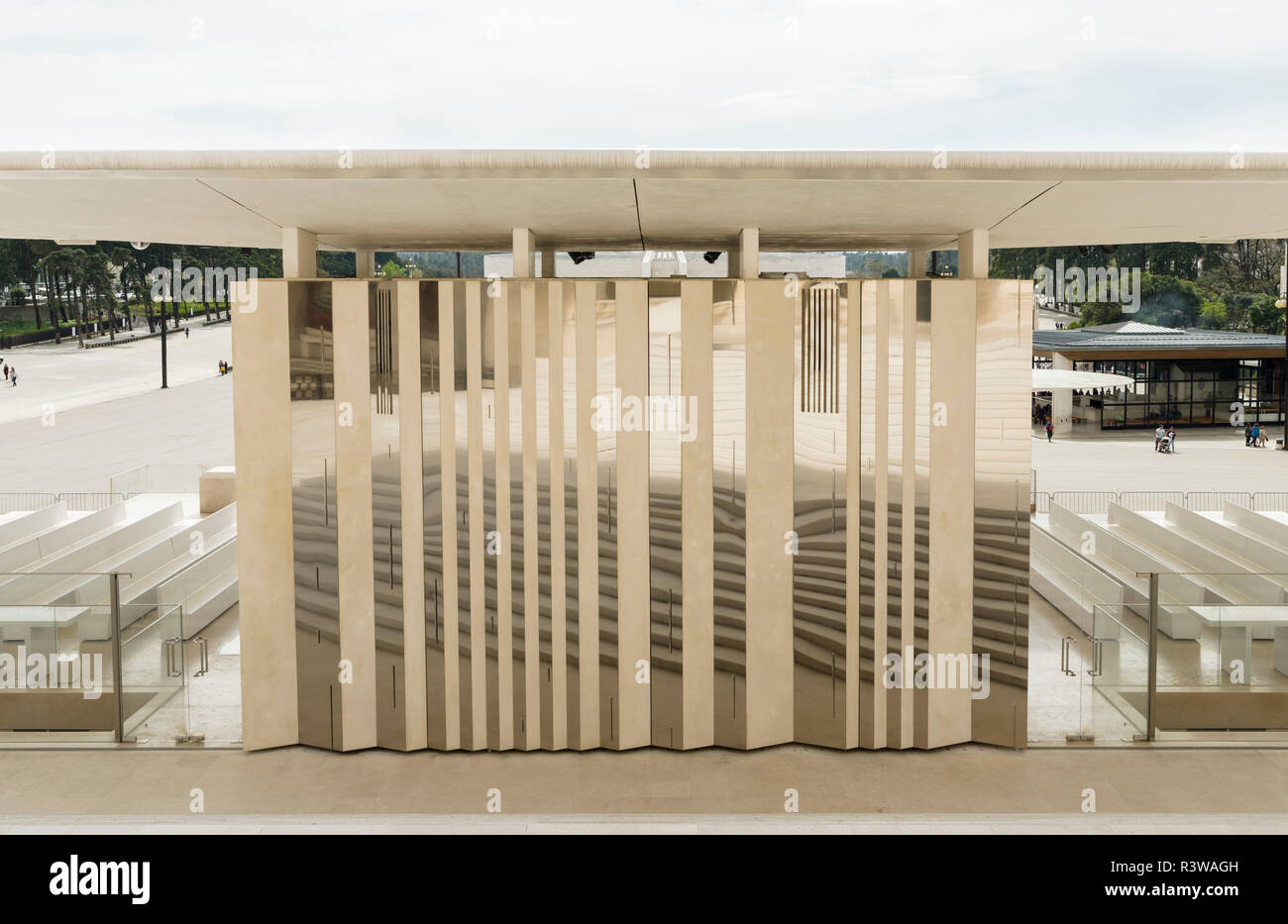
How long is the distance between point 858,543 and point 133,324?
285ft

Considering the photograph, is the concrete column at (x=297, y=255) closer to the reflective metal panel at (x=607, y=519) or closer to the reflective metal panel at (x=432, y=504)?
the reflective metal panel at (x=432, y=504)

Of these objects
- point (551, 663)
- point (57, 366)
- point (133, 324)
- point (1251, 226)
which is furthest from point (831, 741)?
point (133, 324)

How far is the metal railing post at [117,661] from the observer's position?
1034 centimetres

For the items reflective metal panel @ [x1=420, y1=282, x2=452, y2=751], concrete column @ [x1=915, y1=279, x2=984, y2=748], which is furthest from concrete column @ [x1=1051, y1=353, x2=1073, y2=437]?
reflective metal panel @ [x1=420, y1=282, x2=452, y2=751]

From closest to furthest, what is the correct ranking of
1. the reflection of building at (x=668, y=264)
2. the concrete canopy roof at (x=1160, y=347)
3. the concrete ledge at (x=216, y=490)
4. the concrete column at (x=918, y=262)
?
the concrete column at (x=918, y=262) < the reflection of building at (x=668, y=264) < the concrete ledge at (x=216, y=490) < the concrete canopy roof at (x=1160, y=347)

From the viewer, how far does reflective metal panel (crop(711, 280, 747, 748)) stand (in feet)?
32.0

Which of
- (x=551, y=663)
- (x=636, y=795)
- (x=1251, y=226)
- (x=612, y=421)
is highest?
(x=1251, y=226)

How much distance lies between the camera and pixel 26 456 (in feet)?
117

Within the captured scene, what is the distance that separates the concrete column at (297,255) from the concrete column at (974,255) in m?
6.73

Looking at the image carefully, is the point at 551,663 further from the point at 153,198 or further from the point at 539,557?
the point at 153,198

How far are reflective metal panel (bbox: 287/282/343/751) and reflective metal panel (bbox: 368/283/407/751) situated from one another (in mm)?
388

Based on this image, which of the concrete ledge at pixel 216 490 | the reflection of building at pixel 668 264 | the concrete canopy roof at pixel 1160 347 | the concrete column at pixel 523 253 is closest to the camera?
the concrete column at pixel 523 253

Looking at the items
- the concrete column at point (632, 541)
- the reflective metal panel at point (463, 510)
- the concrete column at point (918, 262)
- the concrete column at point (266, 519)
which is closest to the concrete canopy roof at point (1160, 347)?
the concrete column at point (918, 262)

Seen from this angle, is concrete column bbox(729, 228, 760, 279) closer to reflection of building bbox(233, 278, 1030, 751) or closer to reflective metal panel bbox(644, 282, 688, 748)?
reflection of building bbox(233, 278, 1030, 751)
